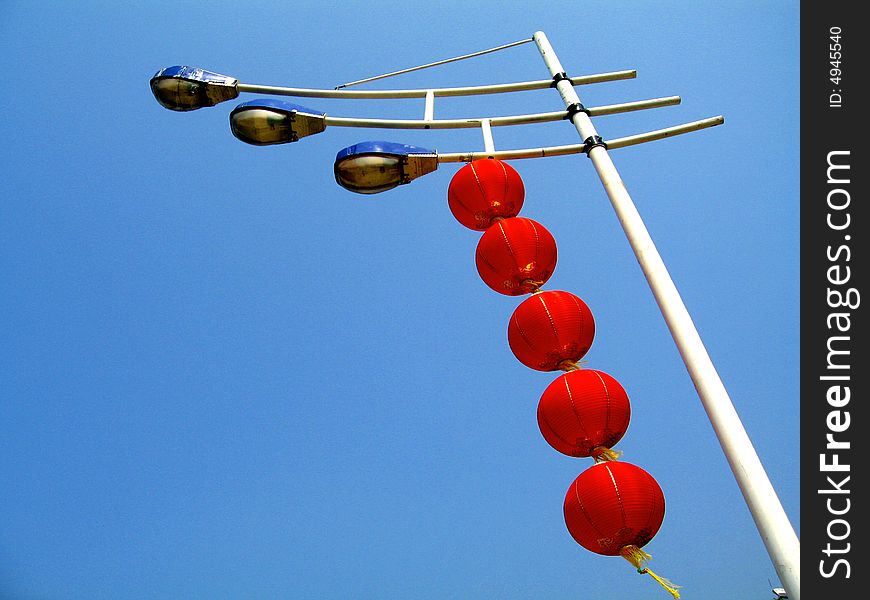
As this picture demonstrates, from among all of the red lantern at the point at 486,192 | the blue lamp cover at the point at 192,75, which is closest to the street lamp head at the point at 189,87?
the blue lamp cover at the point at 192,75

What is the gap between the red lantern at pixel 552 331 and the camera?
3689 mm

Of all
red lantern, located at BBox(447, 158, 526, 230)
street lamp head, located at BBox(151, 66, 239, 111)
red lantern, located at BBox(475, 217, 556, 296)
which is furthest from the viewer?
red lantern, located at BBox(447, 158, 526, 230)

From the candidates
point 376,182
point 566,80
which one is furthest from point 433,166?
point 566,80

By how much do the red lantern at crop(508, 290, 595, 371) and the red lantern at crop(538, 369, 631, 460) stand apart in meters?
0.26

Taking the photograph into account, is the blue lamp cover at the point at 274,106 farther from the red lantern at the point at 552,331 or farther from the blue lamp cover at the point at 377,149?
the red lantern at the point at 552,331

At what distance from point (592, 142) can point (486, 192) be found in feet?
3.28

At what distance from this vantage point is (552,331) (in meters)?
3.68

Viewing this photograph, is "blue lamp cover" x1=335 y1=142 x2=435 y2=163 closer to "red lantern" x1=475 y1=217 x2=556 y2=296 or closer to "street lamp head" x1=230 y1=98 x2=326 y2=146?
"street lamp head" x1=230 y1=98 x2=326 y2=146

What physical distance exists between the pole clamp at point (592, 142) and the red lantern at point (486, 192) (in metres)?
0.92

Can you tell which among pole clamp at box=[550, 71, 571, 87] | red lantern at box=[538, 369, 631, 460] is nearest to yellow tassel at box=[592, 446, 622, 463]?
red lantern at box=[538, 369, 631, 460]

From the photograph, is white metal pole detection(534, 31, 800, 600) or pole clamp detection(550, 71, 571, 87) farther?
pole clamp detection(550, 71, 571, 87)

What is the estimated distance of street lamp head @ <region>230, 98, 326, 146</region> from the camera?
390 cm
